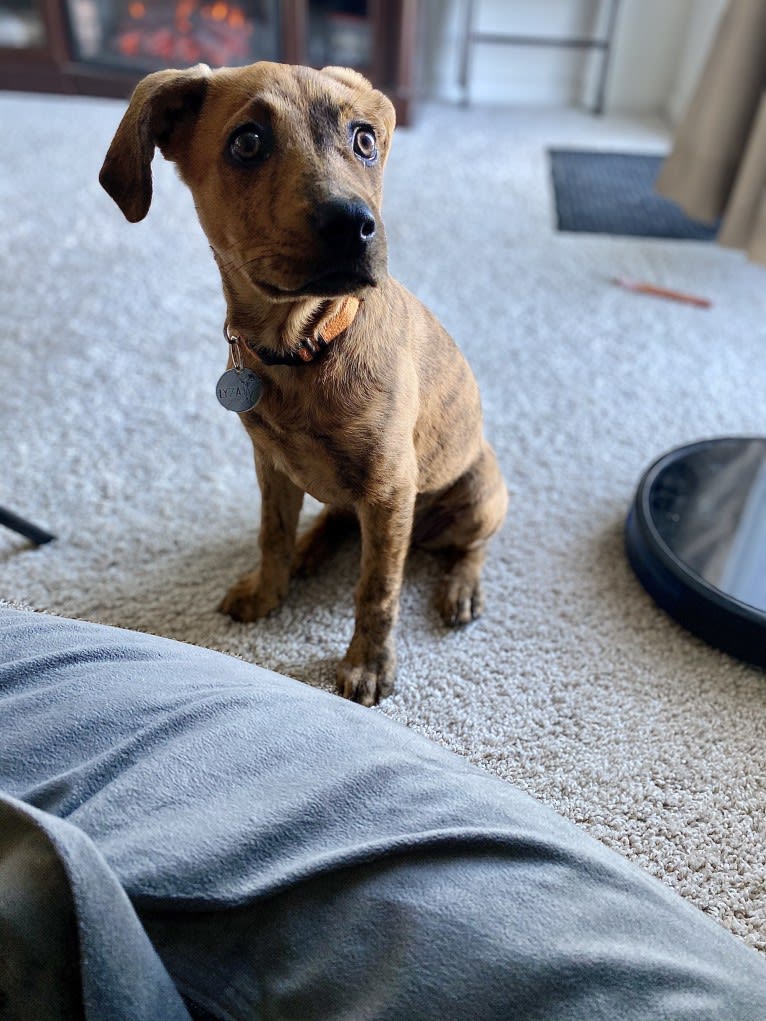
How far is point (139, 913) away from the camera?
2.18ft

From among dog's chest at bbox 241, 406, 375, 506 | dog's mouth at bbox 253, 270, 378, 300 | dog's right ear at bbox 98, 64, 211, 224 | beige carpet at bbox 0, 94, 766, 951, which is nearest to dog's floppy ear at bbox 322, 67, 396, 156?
dog's right ear at bbox 98, 64, 211, 224

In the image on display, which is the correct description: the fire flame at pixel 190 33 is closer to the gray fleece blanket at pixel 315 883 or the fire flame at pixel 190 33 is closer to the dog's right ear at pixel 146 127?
the dog's right ear at pixel 146 127

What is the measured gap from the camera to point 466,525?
1.49 m

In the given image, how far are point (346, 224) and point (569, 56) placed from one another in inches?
142

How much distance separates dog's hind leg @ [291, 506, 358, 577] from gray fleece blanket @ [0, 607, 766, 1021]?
0.68 metres

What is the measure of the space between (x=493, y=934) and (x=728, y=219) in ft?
7.99

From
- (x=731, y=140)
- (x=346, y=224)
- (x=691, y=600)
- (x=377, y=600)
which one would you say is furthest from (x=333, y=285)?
(x=731, y=140)

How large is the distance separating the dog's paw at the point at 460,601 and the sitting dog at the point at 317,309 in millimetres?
171

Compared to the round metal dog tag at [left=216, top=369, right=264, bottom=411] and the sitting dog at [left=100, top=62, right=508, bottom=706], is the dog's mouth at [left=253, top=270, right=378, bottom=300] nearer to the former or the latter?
the sitting dog at [left=100, top=62, right=508, bottom=706]

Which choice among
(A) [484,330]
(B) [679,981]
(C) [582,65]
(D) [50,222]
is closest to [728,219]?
(A) [484,330]

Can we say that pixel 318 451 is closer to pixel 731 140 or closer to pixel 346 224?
pixel 346 224

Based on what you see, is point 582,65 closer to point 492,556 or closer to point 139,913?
point 492,556

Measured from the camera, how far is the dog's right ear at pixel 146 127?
1.04m

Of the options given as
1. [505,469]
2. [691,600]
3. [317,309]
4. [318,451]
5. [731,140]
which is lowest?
[505,469]
